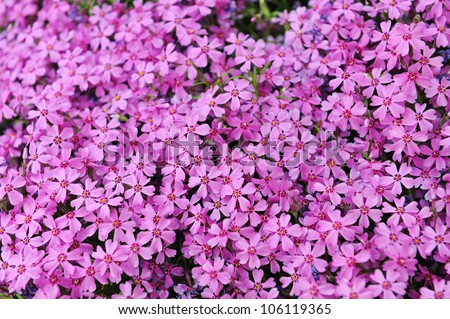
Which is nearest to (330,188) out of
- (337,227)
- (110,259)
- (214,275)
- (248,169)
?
(337,227)

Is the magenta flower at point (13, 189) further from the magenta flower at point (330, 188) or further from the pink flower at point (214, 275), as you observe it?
the magenta flower at point (330, 188)

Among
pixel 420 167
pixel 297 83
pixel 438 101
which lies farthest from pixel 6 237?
pixel 438 101

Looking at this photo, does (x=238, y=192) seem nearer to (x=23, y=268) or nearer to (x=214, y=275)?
(x=214, y=275)

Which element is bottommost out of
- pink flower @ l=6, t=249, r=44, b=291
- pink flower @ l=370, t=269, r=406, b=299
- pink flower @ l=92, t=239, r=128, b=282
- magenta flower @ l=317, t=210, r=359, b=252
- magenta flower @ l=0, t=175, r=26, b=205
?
pink flower @ l=370, t=269, r=406, b=299

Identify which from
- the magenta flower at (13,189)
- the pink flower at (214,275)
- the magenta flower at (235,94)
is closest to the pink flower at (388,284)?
the pink flower at (214,275)

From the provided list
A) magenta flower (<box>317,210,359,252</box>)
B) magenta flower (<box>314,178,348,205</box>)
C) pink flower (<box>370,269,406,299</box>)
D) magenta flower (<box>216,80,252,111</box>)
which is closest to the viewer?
pink flower (<box>370,269,406,299</box>)

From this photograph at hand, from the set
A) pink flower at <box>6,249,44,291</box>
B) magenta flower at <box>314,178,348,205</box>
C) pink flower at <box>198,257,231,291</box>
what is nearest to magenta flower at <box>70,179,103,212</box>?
pink flower at <box>6,249,44,291</box>

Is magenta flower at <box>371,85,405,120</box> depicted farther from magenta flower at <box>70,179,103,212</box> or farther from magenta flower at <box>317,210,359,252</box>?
magenta flower at <box>70,179,103,212</box>
